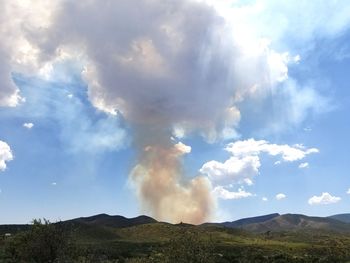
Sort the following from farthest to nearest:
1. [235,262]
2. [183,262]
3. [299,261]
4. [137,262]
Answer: [299,261]
[235,262]
[137,262]
[183,262]

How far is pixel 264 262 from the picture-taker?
A: 180000 millimetres

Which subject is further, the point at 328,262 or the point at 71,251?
the point at 328,262

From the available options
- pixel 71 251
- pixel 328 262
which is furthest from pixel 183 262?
pixel 328 262

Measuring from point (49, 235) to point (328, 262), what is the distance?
152306 millimetres

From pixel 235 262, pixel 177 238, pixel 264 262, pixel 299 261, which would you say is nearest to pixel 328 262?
pixel 299 261

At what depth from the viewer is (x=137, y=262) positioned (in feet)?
189

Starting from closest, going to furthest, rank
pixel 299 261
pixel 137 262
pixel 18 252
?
pixel 137 262 → pixel 18 252 → pixel 299 261

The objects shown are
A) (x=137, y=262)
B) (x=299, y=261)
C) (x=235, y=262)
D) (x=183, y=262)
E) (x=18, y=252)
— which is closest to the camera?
(x=183, y=262)

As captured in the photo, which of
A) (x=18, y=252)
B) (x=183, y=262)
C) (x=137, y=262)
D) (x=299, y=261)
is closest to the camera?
(x=183, y=262)

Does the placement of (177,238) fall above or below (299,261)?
below

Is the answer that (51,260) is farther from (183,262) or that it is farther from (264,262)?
(264,262)

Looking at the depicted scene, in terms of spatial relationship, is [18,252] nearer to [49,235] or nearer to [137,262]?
[49,235]

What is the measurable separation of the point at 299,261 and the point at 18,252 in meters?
154

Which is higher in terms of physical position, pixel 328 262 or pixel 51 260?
pixel 328 262
